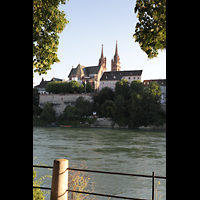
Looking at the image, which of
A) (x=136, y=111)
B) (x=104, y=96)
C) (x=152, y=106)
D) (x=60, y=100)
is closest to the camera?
(x=152, y=106)

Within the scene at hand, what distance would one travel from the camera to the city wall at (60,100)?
65125mm

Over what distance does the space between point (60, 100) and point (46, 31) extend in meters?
61.6

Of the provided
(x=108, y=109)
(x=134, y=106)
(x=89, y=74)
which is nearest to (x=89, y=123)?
(x=108, y=109)

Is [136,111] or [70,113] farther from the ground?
[136,111]

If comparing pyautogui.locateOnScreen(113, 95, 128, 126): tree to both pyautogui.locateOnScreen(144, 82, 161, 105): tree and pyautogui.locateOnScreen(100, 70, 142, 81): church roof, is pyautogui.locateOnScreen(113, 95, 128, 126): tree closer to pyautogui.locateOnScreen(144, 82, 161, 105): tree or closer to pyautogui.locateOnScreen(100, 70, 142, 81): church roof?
pyautogui.locateOnScreen(144, 82, 161, 105): tree

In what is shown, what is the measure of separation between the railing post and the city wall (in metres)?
60.7

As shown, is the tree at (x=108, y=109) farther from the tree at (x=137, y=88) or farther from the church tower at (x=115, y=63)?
the church tower at (x=115, y=63)

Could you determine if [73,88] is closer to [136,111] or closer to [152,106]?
[136,111]

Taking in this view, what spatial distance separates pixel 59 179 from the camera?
314 centimetres

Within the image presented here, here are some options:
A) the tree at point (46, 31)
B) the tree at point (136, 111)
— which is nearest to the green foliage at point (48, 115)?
the tree at point (136, 111)
